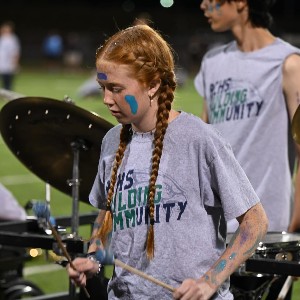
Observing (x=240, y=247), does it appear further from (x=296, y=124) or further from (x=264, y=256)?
(x=296, y=124)

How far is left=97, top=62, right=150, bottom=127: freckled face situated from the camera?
2.82 metres

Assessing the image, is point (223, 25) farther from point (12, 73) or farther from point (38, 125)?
point (12, 73)

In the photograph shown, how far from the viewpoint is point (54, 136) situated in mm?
4074

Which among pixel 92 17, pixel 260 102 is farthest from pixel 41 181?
pixel 92 17

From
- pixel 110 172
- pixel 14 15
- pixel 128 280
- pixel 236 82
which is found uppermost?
pixel 14 15

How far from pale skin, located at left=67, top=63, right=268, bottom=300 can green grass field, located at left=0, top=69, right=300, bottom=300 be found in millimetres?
194

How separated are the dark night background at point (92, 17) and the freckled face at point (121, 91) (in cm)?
3732

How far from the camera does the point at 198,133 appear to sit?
9.34ft

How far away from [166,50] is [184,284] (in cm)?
70

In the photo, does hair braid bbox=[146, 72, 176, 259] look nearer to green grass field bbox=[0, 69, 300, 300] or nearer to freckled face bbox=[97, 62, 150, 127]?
freckled face bbox=[97, 62, 150, 127]

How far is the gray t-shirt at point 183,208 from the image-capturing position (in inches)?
111

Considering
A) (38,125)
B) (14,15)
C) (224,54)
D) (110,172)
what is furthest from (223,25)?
(14,15)

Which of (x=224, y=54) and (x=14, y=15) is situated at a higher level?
(x=14, y=15)

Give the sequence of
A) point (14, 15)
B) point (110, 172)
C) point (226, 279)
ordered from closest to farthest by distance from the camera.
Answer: point (226, 279) → point (110, 172) → point (14, 15)
